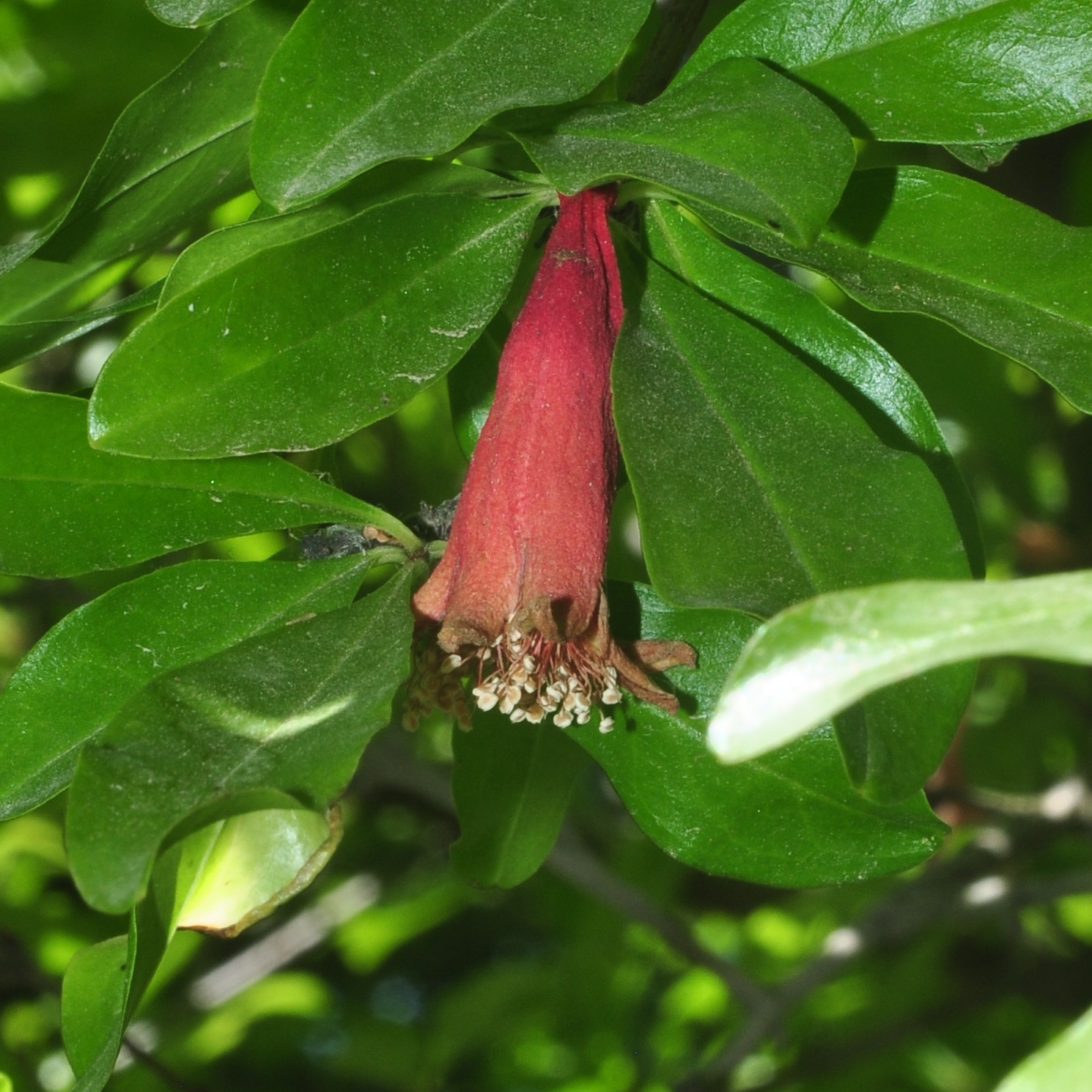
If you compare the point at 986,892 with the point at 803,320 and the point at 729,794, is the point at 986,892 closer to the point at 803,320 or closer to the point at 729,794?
the point at 729,794

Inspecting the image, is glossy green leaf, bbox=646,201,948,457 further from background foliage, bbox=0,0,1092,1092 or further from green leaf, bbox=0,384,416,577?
green leaf, bbox=0,384,416,577

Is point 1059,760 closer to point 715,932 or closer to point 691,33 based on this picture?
point 715,932

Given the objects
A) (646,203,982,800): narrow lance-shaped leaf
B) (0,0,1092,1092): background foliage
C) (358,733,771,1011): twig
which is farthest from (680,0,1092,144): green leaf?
(358,733,771,1011): twig

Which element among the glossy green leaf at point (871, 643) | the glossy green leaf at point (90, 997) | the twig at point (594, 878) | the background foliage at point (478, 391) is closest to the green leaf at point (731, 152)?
the background foliage at point (478, 391)

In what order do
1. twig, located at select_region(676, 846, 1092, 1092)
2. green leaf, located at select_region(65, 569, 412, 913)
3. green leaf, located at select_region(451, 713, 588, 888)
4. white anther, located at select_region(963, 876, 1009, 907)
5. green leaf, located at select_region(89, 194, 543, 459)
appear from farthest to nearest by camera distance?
white anther, located at select_region(963, 876, 1009, 907)
twig, located at select_region(676, 846, 1092, 1092)
green leaf, located at select_region(451, 713, 588, 888)
green leaf, located at select_region(89, 194, 543, 459)
green leaf, located at select_region(65, 569, 412, 913)

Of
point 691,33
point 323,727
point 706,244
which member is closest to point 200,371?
point 323,727
